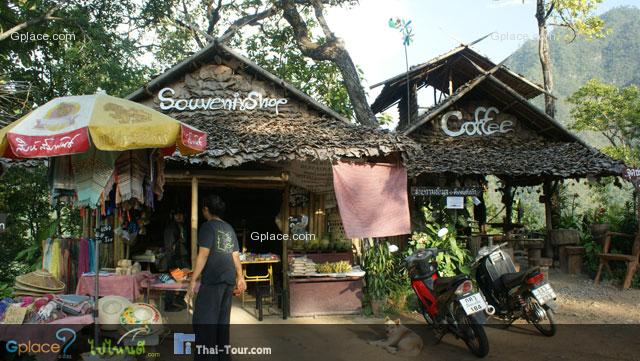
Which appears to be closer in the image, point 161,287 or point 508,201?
point 161,287

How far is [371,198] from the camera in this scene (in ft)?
25.7

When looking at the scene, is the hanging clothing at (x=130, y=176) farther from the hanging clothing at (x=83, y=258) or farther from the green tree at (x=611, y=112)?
the green tree at (x=611, y=112)

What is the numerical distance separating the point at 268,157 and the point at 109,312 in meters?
3.09

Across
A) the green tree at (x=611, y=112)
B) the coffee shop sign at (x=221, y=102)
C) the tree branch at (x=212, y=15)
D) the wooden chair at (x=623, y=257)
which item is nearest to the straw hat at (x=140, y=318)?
the coffee shop sign at (x=221, y=102)

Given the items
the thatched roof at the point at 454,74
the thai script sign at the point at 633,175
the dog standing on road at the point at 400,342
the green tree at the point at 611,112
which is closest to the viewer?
the dog standing on road at the point at 400,342

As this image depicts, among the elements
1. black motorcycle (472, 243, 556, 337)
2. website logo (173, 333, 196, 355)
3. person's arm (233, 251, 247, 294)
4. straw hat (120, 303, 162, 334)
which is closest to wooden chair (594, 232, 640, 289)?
black motorcycle (472, 243, 556, 337)

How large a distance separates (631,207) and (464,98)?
5293 mm

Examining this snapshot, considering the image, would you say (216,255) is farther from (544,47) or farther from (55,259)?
(544,47)

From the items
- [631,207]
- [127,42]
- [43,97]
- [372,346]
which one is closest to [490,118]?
[631,207]

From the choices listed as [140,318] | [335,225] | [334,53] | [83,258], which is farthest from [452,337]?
[334,53]

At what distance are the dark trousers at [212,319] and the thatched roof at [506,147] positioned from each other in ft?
→ 21.0

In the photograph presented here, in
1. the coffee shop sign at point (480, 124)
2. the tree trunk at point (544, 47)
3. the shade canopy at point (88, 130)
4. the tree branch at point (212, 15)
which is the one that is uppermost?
the tree branch at point (212, 15)

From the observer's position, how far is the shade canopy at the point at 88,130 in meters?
4.40

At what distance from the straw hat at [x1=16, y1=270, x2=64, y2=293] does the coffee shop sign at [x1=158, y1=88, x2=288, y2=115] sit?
450cm
